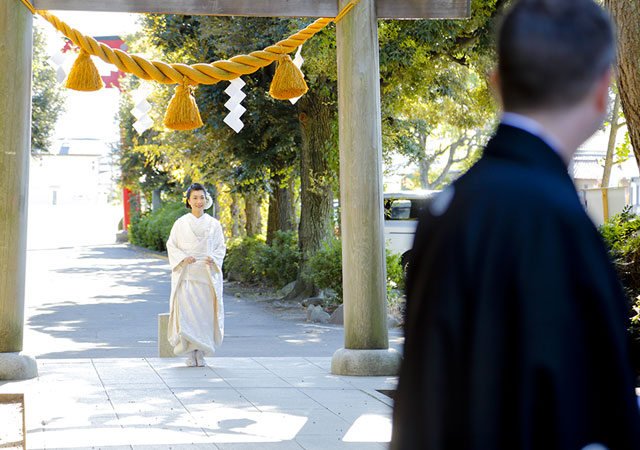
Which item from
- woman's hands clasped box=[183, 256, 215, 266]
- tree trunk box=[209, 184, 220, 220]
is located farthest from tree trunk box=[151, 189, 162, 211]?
woman's hands clasped box=[183, 256, 215, 266]

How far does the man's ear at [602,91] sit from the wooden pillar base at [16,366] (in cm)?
604

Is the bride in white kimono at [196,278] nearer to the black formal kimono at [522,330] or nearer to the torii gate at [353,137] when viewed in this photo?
the torii gate at [353,137]

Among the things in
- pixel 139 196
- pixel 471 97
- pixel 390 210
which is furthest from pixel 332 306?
pixel 139 196

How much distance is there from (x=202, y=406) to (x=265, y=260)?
38.7 feet

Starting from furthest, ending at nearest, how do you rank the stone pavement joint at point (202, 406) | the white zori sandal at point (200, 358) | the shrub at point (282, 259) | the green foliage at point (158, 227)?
1. the green foliage at point (158, 227)
2. the shrub at point (282, 259)
3. the white zori sandal at point (200, 358)
4. the stone pavement joint at point (202, 406)

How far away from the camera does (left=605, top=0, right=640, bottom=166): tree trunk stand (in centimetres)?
646

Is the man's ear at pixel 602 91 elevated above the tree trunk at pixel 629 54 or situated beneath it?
situated beneath

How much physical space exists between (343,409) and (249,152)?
11705 millimetres

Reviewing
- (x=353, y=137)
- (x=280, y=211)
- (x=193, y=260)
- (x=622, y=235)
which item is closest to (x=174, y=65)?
(x=353, y=137)

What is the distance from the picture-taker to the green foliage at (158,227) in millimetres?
30266

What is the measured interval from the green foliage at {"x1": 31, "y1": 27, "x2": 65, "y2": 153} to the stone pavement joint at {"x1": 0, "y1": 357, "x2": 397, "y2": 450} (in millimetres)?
24112

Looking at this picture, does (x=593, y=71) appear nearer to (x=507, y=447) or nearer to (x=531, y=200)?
(x=531, y=200)

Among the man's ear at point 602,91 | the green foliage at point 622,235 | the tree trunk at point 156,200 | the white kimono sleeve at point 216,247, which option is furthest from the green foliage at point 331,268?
the tree trunk at point 156,200

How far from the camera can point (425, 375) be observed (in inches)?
56.9
